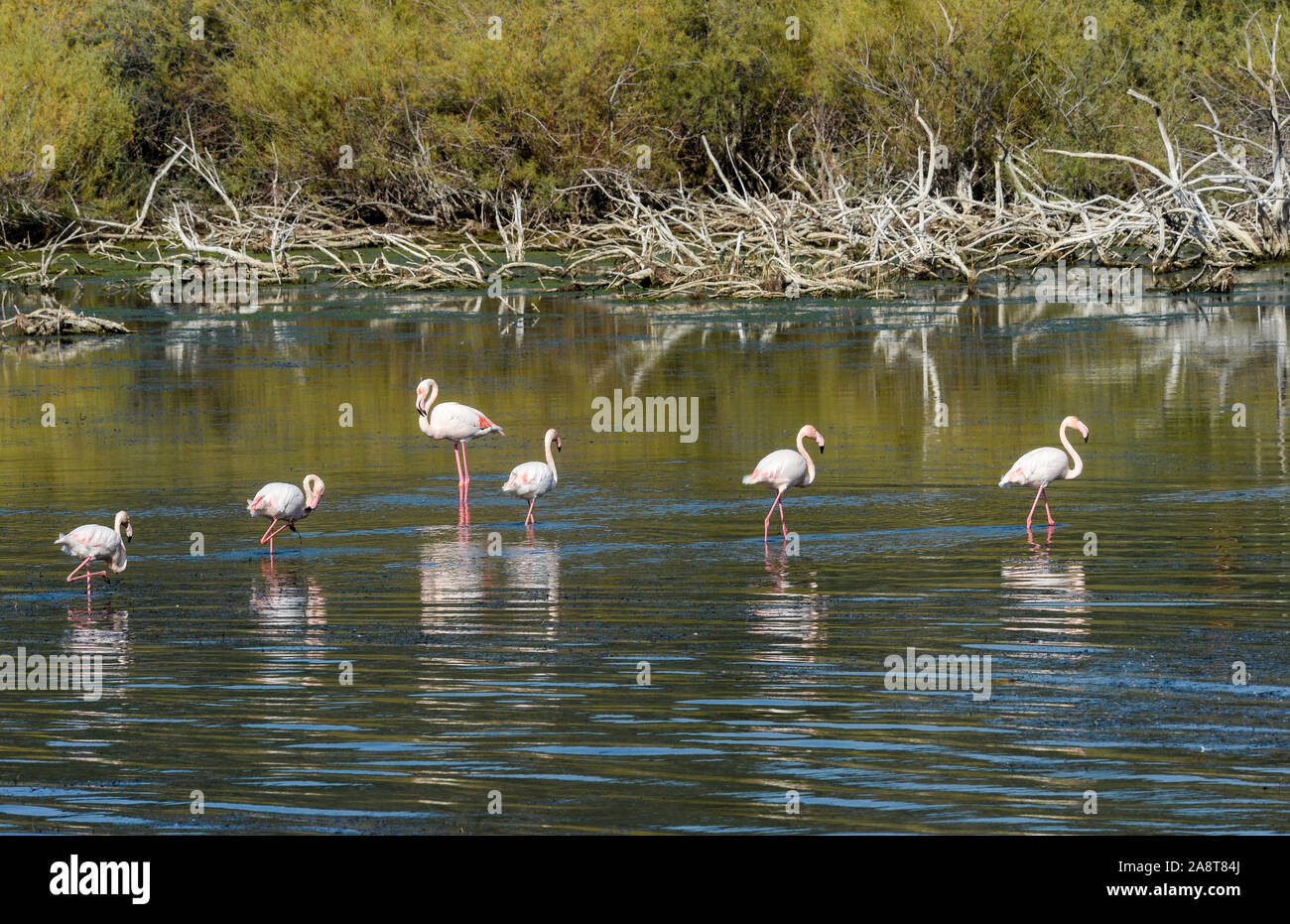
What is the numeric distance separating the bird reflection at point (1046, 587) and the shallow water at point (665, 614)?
1.5 inches

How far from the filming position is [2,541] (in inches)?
519

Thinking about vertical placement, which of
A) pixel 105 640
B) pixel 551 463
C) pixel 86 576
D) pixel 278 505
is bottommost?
pixel 105 640

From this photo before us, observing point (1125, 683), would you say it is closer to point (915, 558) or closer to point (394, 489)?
point (915, 558)

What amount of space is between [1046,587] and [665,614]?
7.56 ft

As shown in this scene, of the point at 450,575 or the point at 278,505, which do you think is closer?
the point at 450,575

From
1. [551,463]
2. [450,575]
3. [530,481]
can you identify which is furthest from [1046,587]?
[551,463]

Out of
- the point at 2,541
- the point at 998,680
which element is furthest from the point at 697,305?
the point at 998,680

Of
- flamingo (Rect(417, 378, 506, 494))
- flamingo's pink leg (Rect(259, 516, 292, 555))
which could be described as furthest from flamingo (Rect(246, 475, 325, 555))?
flamingo (Rect(417, 378, 506, 494))

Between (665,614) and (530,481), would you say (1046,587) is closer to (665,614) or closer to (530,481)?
(665,614)

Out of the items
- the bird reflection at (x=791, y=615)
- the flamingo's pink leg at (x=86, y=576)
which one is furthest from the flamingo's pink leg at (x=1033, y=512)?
the flamingo's pink leg at (x=86, y=576)

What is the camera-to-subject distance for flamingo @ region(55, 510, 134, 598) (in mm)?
11398

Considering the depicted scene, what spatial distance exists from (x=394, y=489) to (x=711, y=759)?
7.86m

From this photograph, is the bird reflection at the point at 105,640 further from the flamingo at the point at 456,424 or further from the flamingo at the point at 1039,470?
the flamingo at the point at 1039,470

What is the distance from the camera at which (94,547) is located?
1142 cm
